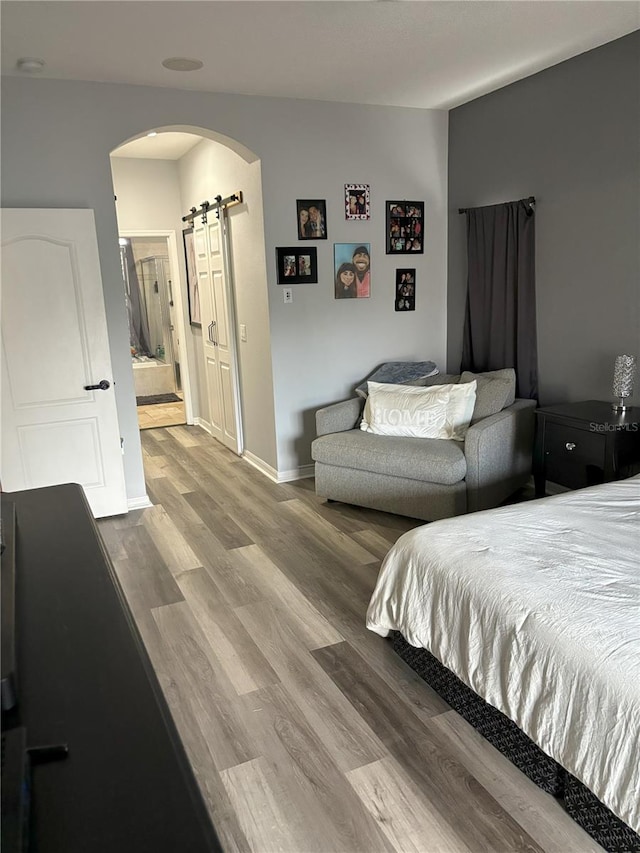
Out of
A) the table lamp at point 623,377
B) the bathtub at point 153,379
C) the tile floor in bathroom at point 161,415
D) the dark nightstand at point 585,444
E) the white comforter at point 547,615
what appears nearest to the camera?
the white comforter at point 547,615

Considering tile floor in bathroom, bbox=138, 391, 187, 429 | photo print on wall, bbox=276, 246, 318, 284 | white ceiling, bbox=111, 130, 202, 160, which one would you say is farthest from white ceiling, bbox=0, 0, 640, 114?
tile floor in bathroom, bbox=138, 391, 187, 429

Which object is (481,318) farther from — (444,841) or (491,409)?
(444,841)

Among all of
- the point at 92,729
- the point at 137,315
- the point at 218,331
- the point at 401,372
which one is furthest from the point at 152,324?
the point at 92,729

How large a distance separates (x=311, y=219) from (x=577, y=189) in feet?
5.78

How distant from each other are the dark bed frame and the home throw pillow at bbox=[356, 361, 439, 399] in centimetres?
252

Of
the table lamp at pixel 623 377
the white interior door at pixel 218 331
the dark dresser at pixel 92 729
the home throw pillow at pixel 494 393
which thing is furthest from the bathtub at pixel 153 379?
the dark dresser at pixel 92 729

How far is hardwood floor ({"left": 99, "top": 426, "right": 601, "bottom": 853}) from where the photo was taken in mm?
1680

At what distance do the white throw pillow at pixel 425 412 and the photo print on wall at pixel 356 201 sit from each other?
4.63ft

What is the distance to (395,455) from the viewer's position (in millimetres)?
3676

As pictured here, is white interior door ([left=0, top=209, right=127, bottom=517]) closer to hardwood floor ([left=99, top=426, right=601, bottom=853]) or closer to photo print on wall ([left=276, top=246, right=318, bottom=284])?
hardwood floor ([left=99, top=426, right=601, bottom=853])

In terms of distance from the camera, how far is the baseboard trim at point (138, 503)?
4.17m

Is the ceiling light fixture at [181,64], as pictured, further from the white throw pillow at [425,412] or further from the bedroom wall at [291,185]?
the white throw pillow at [425,412]

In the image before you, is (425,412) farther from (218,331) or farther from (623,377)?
(218,331)

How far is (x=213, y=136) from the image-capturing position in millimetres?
4062
